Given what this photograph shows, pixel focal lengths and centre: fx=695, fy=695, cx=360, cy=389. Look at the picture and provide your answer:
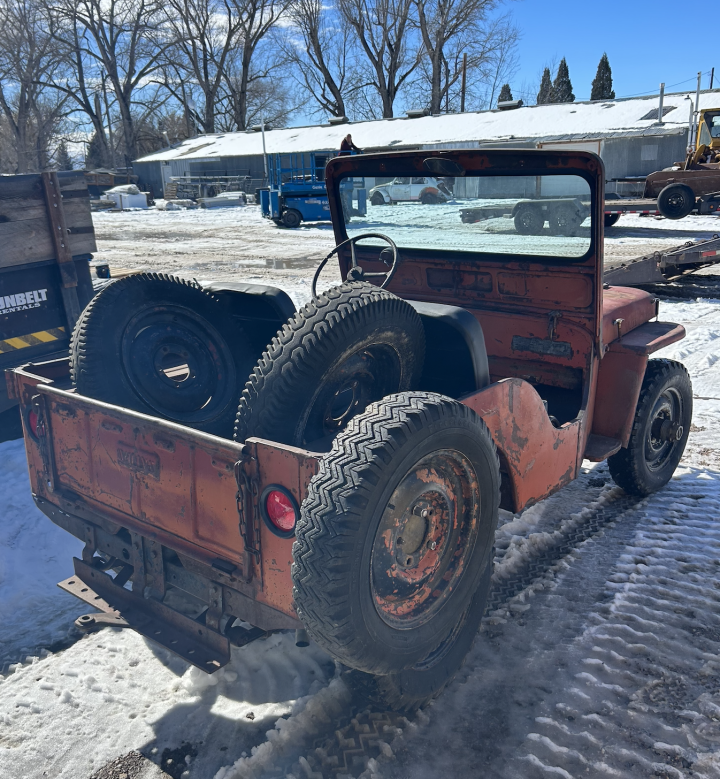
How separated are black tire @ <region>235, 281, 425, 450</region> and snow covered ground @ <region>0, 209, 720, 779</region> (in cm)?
110

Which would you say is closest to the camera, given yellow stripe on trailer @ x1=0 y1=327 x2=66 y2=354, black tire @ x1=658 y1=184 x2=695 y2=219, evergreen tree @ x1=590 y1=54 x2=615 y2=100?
yellow stripe on trailer @ x1=0 y1=327 x2=66 y2=354

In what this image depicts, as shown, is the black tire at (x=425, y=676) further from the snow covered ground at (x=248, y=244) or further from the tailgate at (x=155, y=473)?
the snow covered ground at (x=248, y=244)

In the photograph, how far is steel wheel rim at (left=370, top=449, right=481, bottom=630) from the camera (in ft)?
7.79

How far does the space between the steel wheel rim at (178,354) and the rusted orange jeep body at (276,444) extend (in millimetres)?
439

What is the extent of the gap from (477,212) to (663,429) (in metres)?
1.85

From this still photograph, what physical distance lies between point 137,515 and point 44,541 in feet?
5.28

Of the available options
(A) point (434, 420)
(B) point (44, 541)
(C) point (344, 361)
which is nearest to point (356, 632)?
(A) point (434, 420)

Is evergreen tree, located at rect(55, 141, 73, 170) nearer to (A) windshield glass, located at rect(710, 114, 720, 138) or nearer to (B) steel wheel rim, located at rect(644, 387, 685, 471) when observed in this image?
(A) windshield glass, located at rect(710, 114, 720, 138)

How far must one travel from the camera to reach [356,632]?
7.21 ft

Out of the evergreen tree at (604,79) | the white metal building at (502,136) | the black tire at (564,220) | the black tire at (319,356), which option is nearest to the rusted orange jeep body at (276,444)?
the black tire at (564,220)

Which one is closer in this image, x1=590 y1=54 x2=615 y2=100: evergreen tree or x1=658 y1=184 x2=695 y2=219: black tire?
x1=658 y1=184 x2=695 y2=219: black tire

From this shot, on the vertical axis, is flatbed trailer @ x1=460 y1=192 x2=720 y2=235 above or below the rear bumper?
above

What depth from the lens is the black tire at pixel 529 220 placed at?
12.1 feet

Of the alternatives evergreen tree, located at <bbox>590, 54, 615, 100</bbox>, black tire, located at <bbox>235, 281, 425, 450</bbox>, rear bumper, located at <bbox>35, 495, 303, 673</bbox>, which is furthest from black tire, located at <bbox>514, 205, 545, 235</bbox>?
evergreen tree, located at <bbox>590, 54, 615, 100</bbox>
